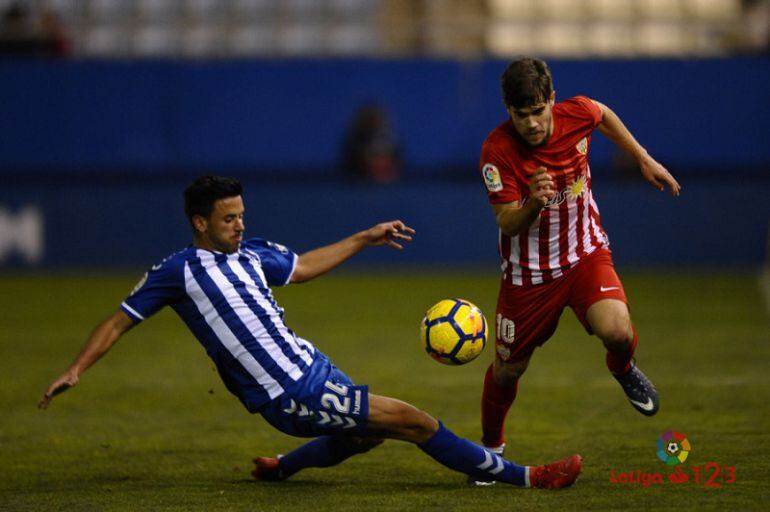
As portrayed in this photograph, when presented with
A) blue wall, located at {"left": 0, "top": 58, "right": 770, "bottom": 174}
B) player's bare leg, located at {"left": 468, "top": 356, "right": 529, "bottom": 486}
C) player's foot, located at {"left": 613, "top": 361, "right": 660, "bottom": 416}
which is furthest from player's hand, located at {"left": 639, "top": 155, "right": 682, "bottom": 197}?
blue wall, located at {"left": 0, "top": 58, "right": 770, "bottom": 174}

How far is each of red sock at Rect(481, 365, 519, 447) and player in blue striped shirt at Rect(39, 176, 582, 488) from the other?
0.59 metres

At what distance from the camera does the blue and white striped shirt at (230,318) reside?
576 centimetres

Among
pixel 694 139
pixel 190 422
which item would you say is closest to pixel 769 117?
pixel 694 139

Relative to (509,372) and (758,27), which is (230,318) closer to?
(509,372)

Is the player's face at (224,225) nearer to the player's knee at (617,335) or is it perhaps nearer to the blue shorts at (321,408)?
the blue shorts at (321,408)

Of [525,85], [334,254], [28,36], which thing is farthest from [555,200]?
[28,36]

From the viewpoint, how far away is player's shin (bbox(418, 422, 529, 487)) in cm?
573

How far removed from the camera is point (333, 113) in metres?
19.5

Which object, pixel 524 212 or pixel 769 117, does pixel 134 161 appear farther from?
pixel 524 212

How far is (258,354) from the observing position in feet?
18.9

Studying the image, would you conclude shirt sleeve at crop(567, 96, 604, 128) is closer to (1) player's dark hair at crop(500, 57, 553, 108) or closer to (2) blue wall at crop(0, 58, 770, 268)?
(1) player's dark hair at crop(500, 57, 553, 108)

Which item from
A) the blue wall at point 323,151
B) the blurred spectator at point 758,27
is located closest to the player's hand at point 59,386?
the blue wall at point 323,151

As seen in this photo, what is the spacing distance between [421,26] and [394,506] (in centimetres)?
1575

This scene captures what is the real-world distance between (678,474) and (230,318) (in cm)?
230
